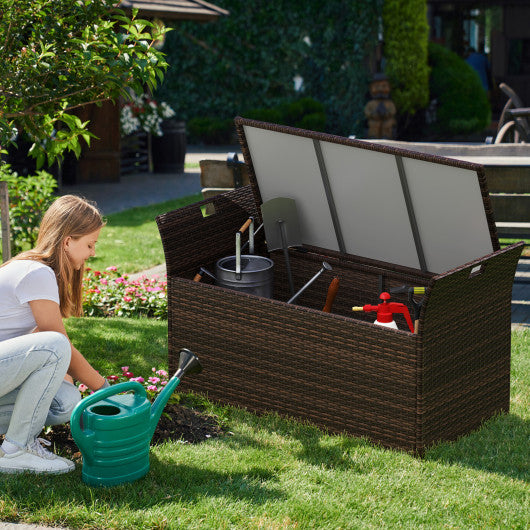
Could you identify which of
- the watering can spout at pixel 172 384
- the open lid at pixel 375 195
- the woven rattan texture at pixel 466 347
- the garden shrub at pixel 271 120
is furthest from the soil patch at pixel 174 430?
the garden shrub at pixel 271 120

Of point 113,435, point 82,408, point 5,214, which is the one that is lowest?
point 113,435

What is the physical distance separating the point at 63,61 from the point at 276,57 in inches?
573

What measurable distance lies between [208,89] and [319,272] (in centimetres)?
1521

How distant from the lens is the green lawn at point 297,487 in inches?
118

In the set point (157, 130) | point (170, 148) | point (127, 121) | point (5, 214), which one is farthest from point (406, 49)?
point (5, 214)

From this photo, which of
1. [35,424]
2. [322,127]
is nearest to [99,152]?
[322,127]

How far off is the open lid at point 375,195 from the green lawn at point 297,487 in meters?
0.85

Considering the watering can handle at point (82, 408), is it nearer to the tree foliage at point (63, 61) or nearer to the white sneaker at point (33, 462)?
the white sneaker at point (33, 462)

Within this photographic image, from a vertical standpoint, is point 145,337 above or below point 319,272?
below

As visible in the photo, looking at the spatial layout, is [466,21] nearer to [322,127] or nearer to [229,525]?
[322,127]

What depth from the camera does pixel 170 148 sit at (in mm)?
14227

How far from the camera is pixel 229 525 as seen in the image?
9.70 ft

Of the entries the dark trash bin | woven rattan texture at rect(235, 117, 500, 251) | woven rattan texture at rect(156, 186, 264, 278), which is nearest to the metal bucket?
woven rattan texture at rect(156, 186, 264, 278)

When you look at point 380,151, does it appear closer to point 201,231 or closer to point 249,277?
point 249,277
